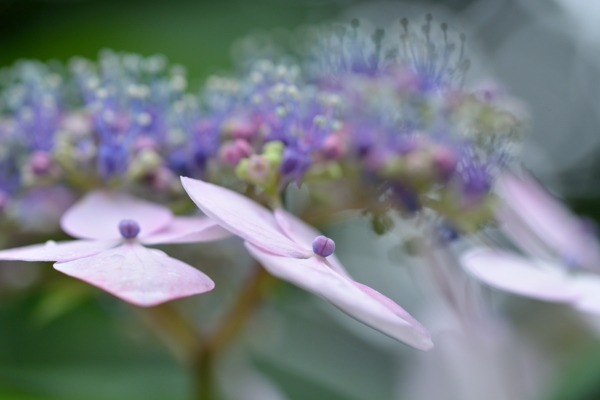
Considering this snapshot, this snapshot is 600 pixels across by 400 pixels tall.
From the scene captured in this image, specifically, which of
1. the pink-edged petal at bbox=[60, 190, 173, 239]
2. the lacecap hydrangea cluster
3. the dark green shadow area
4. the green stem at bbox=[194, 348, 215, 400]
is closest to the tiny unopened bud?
the lacecap hydrangea cluster

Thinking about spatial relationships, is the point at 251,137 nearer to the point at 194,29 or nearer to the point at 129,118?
the point at 129,118

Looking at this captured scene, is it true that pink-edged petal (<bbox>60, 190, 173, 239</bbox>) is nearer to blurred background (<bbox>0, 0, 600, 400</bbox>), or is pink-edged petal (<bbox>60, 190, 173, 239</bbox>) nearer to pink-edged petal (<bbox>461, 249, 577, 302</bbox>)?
blurred background (<bbox>0, 0, 600, 400</bbox>)

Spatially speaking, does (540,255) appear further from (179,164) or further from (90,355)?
(90,355)

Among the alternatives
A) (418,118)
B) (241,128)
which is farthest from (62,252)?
(418,118)

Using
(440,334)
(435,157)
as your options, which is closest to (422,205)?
(435,157)

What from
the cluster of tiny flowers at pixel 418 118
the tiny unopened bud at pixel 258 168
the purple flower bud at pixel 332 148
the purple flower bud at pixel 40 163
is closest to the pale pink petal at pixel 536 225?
the cluster of tiny flowers at pixel 418 118
